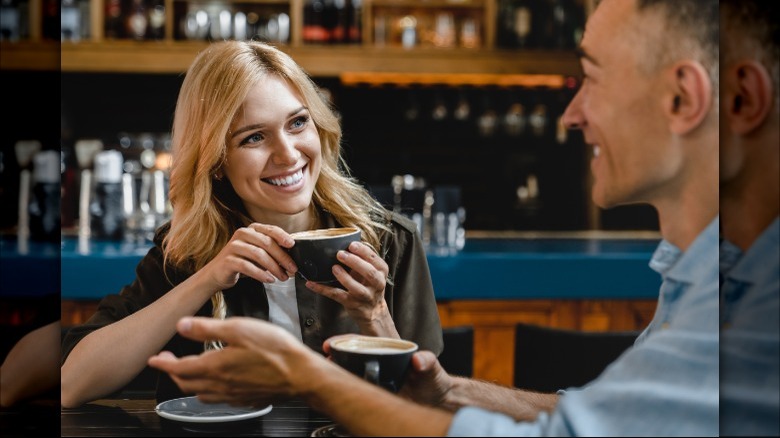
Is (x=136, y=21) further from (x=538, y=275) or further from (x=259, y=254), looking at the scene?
(x=259, y=254)

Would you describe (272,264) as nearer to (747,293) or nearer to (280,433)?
(280,433)

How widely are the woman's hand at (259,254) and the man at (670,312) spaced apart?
125mm

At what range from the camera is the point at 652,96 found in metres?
0.65

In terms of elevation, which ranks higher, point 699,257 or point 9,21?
point 9,21

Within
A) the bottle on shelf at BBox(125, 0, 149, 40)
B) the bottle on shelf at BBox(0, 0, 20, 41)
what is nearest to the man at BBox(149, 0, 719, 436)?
the bottle on shelf at BBox(0, 0, 20, 41)

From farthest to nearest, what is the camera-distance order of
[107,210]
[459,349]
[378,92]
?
[378,92] < [107,210] < [459,349]

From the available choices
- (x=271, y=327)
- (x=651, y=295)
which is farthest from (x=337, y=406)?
(x=651, y=295)

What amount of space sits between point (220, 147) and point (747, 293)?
0.48m

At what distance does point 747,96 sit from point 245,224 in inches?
18.7

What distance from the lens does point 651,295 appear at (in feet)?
6.46

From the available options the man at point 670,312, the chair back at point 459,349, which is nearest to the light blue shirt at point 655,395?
the man at point 670,312

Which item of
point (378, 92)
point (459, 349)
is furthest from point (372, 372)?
point (378, 92)

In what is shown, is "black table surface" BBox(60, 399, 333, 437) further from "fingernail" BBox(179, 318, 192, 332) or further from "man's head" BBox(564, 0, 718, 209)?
"man's head" BBox(564, 0, 718, 209)

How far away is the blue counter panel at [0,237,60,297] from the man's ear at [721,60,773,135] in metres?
1.32
